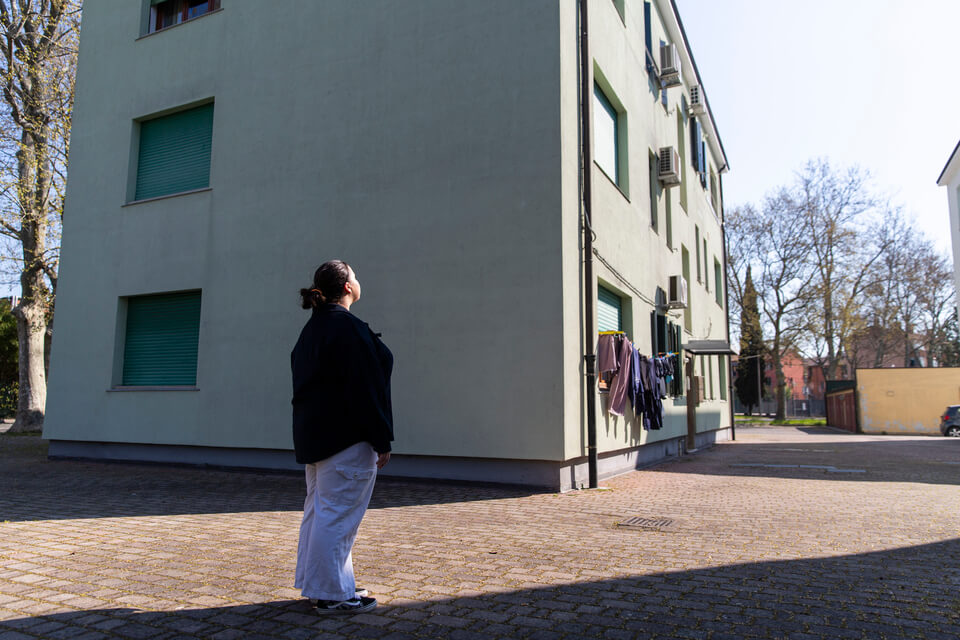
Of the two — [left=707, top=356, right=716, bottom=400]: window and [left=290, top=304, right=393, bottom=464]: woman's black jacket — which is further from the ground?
[left=707, top=356, right=716, bottom=400]: window

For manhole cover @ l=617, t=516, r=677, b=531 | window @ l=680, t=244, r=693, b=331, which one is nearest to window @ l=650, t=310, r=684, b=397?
window @ l=680, t=244, r=693, b=331

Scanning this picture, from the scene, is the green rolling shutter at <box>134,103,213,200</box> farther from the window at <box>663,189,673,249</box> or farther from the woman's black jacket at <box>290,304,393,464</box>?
the window at <box>663,189,673,249</box>

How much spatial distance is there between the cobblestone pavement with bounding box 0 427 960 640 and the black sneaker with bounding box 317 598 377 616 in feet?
0.30

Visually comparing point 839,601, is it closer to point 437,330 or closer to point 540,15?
point 437,330

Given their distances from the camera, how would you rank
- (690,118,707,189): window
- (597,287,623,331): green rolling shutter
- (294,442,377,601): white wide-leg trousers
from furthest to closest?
1. (690,118,707,189): window
2. (597,287,623,331): green rolling shutter
3. (294,442,377,601): white wide-leg trousers

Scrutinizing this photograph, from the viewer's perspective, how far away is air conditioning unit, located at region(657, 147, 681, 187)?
1482 centimetres

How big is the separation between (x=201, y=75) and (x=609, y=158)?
7.34 m

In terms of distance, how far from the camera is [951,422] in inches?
1200

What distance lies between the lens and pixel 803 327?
141ft

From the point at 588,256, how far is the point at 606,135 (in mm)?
3303

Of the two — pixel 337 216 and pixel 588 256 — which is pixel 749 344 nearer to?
pixel 588 256

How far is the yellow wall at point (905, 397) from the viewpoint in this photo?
3362 cm

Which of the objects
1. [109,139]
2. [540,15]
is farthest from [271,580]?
[109,139]

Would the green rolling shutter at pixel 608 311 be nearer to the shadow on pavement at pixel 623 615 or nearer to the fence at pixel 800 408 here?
the shadow on pavement at pixel 623 615
